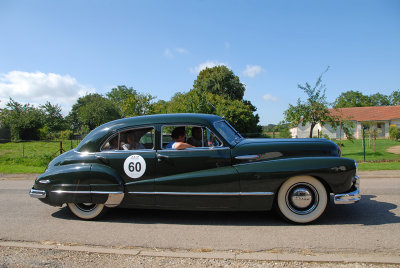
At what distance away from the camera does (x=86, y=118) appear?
5838 cm

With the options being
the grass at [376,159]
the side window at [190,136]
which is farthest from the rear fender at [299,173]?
the grass at [376,159]

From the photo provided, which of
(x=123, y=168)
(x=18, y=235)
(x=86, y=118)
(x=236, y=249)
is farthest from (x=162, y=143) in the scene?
(x=86, y=118)

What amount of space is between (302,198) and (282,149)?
0.78 m

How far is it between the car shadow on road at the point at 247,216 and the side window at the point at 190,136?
48.3 inches

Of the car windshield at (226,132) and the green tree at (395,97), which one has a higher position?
the green tree at (395,97)

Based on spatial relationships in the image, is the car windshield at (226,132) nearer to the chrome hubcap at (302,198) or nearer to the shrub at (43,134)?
the chrome hubcap at (302,198)

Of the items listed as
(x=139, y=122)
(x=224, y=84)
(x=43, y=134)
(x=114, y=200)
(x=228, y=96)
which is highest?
(x=224, y=84)

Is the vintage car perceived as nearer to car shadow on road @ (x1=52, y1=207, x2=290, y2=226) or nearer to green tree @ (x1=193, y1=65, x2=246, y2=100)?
car shadow on road @ (x1=52, y1=207, x2=290, y2=226)

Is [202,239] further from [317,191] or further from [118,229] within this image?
[317,191]

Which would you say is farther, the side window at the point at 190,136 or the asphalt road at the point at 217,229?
the side window at the point at 190,136

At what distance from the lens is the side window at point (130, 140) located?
14.9ft

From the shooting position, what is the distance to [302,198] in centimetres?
406

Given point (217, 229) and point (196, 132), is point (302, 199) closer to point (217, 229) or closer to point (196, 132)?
point (217, 229)

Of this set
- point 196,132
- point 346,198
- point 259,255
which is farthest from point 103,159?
point 346,198
